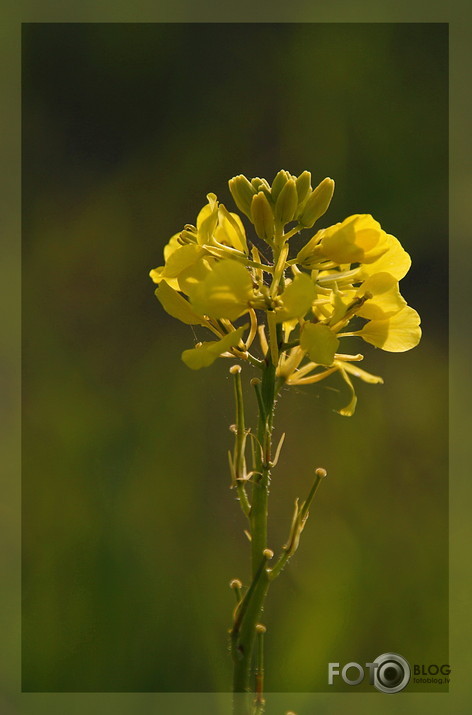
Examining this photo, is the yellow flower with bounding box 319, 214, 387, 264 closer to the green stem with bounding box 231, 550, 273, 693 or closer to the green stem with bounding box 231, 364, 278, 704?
the green stem with bounding box 231, 364, 278, 704

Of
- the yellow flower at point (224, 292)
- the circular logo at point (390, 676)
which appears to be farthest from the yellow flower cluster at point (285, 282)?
the circular logo at point (390, 676)

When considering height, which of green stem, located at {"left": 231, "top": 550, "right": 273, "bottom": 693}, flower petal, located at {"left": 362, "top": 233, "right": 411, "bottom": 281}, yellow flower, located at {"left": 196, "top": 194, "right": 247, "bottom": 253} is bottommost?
green stem, located at {"left": 231, "top": 550, "right": 273, "bottom": 693}

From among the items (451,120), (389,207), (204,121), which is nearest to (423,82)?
(451,120)

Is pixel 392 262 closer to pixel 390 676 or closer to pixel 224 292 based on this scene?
pixel 224 292

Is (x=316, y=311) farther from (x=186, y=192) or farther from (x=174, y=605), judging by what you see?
(x=186, y=192)

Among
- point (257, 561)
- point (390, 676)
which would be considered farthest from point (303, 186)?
point (390, 676)

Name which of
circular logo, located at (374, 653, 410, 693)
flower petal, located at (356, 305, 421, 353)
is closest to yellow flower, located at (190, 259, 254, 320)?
flower petal, located at (356, 305, 421, 353)

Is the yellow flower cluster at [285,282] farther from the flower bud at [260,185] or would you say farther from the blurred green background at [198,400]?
the blurred green background at [198,400]

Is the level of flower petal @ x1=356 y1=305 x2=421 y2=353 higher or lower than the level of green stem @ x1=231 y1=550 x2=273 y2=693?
higher
